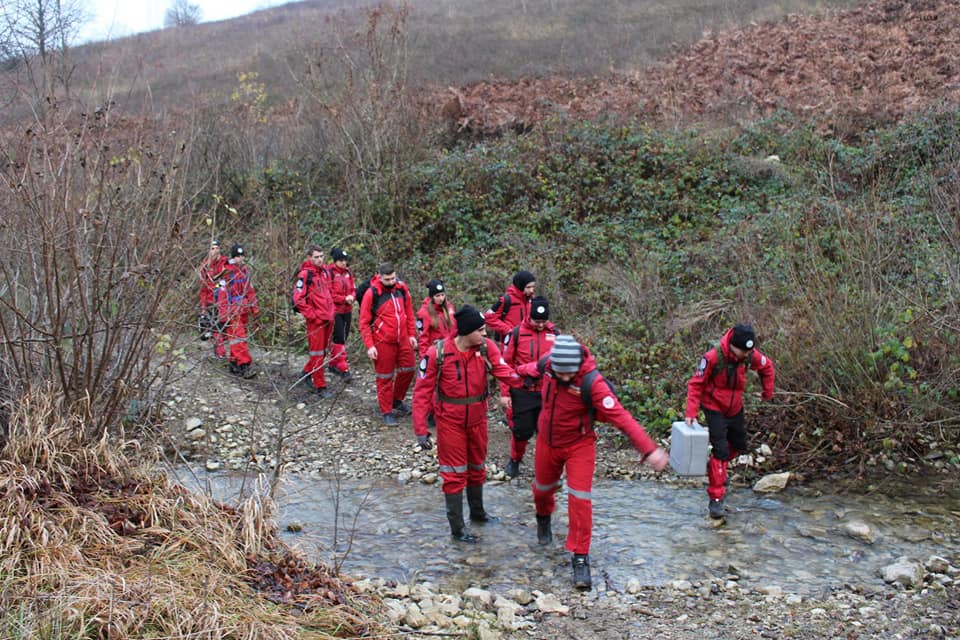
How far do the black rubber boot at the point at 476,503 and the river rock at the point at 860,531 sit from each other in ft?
9.99

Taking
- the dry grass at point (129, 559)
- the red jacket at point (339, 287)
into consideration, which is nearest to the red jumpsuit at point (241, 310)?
the red jacket at point (339, 287)

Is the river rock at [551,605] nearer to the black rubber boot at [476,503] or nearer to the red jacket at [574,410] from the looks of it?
the red jacket at [574,410]

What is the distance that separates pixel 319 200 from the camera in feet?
55.7

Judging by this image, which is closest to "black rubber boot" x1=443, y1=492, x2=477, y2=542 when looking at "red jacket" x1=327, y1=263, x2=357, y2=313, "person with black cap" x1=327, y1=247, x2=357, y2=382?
"person with black cap" x1=327, y1=247, x2=357, y2=382

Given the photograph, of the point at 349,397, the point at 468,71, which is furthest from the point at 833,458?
the point at 468,71

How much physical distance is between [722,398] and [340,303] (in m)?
5.94

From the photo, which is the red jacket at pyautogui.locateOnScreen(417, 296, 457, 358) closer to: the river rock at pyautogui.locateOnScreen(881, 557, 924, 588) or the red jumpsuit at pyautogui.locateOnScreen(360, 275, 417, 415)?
the red jumpsuit at pyautogui.locateOnScreen(360, 275, 417, 415)

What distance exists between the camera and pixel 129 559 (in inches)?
210

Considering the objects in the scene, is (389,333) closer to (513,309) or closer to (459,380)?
(513,309)

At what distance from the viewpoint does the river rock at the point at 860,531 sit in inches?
254

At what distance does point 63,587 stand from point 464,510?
3524 mm

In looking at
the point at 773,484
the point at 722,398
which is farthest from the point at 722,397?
the point at 773,484

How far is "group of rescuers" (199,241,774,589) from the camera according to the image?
5.83 meters

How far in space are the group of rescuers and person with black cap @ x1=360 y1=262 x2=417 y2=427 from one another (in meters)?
0.01
